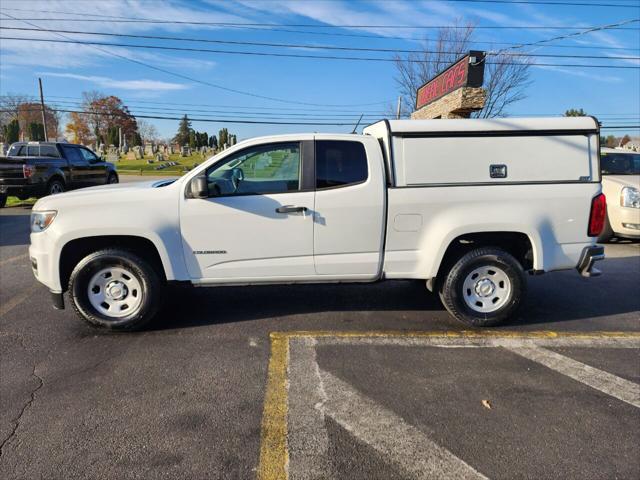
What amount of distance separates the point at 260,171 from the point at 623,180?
7324mm

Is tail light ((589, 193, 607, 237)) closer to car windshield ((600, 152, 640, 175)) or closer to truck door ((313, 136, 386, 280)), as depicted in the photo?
truck door ((313, 136, 386, 280))

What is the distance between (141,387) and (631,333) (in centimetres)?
451

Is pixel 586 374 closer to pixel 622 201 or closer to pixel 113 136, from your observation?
pixel 622 201

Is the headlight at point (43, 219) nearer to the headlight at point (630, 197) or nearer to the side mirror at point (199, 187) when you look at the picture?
the side mirror at point (199, 187)

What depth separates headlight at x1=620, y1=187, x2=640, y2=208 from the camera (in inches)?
311

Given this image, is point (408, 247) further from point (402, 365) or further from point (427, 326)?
point (402, 365)

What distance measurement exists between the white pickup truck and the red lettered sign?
9.09 meters

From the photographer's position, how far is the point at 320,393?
3.12 metres

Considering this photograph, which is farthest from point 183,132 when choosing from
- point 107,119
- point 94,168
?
point 94,168

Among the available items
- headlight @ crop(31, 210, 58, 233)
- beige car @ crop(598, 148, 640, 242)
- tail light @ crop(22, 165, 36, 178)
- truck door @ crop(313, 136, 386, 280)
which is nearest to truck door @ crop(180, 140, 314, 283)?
truck door @ crop(313, 136, 386, 280)

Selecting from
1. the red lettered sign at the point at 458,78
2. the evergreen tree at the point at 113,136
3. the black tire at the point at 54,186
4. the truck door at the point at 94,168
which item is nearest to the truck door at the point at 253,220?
the red lettered sign at the point at 458,78

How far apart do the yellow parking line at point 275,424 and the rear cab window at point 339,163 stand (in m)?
1.64

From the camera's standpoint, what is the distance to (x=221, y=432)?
2.69 meters

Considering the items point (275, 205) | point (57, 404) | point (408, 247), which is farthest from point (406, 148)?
point (57, 404)
